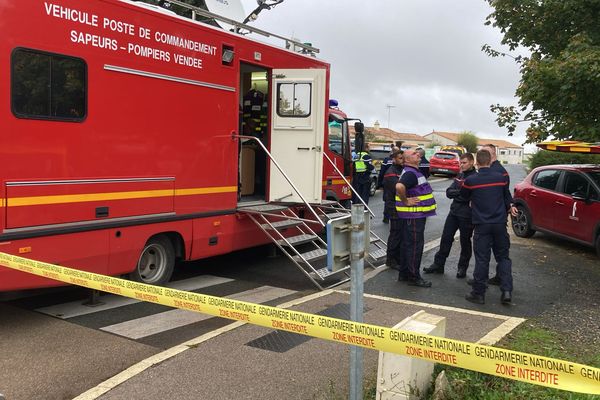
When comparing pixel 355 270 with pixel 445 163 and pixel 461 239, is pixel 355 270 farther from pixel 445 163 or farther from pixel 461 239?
pixel 445 163

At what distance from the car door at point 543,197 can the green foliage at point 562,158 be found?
19.6 ft

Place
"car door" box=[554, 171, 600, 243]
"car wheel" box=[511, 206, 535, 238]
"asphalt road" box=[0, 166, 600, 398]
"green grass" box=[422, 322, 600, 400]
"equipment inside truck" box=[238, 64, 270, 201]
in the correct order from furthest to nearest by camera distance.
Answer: "car wheel" box=[511, 206, 535, 238] → "car door" box=[554, 171, 600, 243] → "equipment inside truck" box=[238, 64, 270, 201] → "asphalt road" box=[0, 166, 600, 398] → "green grass" box=[422, 322, 600, 400]

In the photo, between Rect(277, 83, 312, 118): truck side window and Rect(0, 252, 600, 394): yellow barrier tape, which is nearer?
Rect(0, 252, 600, 394): yellow barrier tape

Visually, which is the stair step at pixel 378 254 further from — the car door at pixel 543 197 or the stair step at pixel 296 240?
the car door at pixel 543 197

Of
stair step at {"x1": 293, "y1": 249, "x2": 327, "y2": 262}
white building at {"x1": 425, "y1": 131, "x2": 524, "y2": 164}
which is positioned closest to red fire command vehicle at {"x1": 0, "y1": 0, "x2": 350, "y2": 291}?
stair step at {"x1": 293, "y1": 249, "x2": 327, "y2": 262}

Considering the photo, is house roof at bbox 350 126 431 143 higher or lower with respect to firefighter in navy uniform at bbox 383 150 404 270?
higher

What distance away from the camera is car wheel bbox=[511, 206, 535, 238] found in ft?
33.2

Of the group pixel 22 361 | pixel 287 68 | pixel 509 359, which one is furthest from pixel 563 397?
pixel 287 68

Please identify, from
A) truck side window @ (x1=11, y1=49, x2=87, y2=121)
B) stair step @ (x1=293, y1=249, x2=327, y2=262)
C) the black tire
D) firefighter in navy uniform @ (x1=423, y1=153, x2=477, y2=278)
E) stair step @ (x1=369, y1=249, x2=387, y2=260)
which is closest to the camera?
truck side window @ (x1=11, y1=49, x2=87, y2=121)

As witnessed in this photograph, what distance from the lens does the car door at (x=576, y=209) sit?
27.2 ft

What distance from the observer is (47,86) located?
470cm

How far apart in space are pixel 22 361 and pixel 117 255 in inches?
56.8

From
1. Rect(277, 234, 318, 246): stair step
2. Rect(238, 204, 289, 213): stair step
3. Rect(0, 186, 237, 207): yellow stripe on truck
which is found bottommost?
Rect(277, 234, 318, 246): stair step

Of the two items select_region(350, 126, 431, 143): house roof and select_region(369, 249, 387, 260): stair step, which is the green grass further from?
select_region(350, 126, 431, 143): house roof
